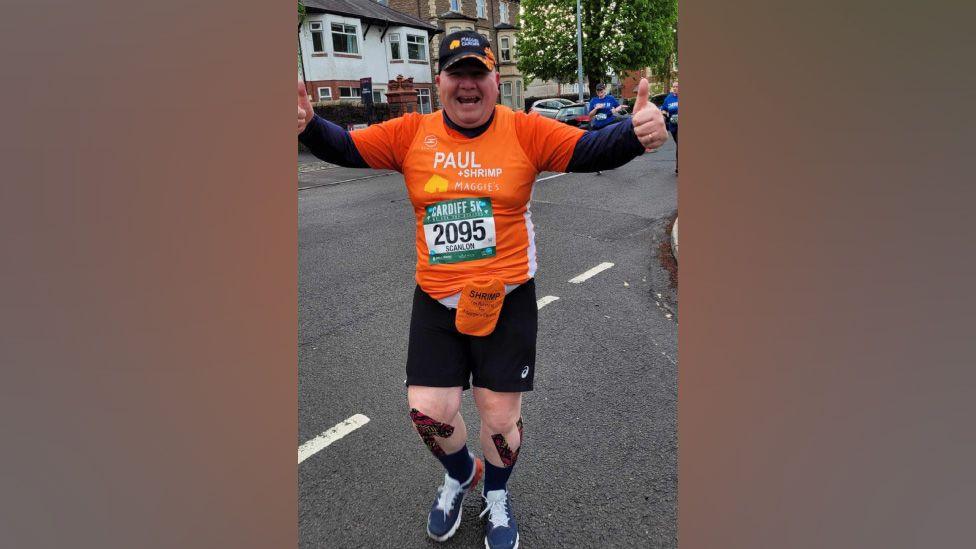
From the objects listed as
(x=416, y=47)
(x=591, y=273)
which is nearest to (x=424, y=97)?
(x=416, y=47)

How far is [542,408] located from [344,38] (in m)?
30.0

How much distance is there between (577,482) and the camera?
285 centimetres

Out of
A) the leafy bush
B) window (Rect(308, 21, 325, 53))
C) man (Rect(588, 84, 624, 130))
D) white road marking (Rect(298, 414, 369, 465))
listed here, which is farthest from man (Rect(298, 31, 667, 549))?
window (Rect(308, 21, 325, 53))

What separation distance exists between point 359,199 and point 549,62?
97.3ft

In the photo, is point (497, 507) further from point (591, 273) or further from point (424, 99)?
point (424, 99)

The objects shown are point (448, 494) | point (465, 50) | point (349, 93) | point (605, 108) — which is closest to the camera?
point (465, 50)

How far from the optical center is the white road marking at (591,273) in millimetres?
6016

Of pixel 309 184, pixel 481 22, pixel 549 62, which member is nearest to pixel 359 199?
pixel 309 184

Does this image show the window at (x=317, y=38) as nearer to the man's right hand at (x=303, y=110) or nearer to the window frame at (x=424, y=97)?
the window frame at (x=424, y=97)

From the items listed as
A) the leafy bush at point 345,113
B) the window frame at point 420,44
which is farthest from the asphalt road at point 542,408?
the window frame at point 420,44

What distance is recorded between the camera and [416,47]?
34.8 meters

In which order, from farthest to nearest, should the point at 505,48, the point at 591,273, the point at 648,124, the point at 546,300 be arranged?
the point at 505,48
the point at 591,273
the point at 546,300
the point at 648,124

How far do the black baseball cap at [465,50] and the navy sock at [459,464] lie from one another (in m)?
1.60

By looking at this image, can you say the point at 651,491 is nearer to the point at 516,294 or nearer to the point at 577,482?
the point at 577,482
